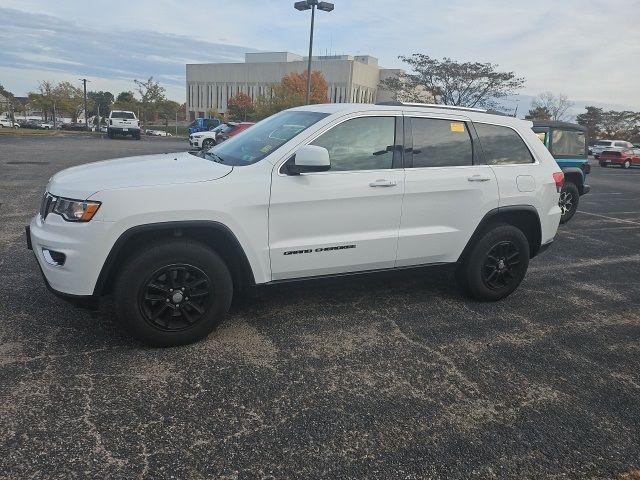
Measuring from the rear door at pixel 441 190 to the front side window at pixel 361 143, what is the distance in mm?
191

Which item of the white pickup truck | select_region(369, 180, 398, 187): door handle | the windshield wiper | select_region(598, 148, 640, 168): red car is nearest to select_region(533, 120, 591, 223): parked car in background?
select_region(369, 180, 398, 187): door handle

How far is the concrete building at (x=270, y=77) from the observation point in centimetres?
8231

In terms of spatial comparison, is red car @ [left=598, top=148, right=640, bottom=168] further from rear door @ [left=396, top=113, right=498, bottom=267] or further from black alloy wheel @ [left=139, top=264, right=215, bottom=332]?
black alloy wheel @ [left=139, top=264, right=215, bottom=332]

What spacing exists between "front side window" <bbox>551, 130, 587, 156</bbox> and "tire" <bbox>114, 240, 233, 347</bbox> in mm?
8101

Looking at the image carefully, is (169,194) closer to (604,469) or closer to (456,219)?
(456,219)

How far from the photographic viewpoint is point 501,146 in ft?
15.4

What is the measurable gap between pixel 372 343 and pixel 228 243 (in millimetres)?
1351

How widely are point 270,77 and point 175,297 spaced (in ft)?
300

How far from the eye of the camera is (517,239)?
15.4ft

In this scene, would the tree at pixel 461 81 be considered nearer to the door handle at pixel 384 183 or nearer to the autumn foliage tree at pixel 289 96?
the autumn foliage tree at pixel 289 96

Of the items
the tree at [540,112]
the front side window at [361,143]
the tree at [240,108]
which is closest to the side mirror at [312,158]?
the front side window at [361,143]

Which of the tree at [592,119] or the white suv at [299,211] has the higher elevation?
the tree at [592,119]

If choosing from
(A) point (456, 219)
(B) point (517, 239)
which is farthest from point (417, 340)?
(B) point (517, 239)

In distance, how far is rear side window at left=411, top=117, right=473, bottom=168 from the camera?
4258mm
